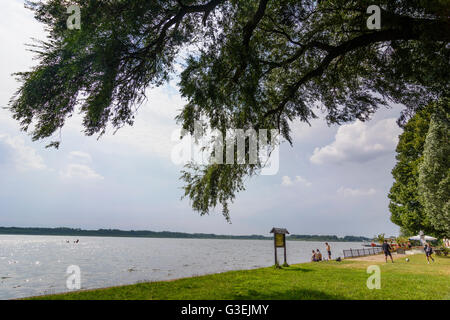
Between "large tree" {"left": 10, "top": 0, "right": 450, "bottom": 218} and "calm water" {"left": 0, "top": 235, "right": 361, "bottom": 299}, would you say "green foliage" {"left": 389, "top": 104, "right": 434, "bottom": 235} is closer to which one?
"calm water" {"left": 0, "top": 235, "right": 361, "bottom": 299}

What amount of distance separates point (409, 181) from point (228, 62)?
35.4 meters

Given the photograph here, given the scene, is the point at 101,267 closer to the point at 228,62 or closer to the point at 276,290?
the point at 276,290

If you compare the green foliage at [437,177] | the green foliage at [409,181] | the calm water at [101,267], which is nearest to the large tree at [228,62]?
the calm water at [101,267]

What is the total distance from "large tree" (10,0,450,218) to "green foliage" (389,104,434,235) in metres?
26.3

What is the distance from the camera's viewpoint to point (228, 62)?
27.4 feet

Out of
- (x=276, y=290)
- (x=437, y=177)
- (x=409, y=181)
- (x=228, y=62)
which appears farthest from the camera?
(x=409, y=181)

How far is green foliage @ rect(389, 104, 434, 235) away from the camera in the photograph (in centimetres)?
3312

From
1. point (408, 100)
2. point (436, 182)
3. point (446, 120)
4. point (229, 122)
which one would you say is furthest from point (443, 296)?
point (436, 182)

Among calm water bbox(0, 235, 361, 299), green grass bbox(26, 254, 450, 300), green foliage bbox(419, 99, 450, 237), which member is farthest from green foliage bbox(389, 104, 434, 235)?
green grass bbox(26, 254, 450, 300)

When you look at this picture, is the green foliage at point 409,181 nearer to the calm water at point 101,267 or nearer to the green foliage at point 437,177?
the green foliage at point 437,177

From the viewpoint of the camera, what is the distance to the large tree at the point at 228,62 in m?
6.33

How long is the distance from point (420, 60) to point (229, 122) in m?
6.23

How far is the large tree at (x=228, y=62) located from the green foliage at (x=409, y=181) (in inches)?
1035

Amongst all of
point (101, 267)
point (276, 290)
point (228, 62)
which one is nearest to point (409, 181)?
point (276, 290)
